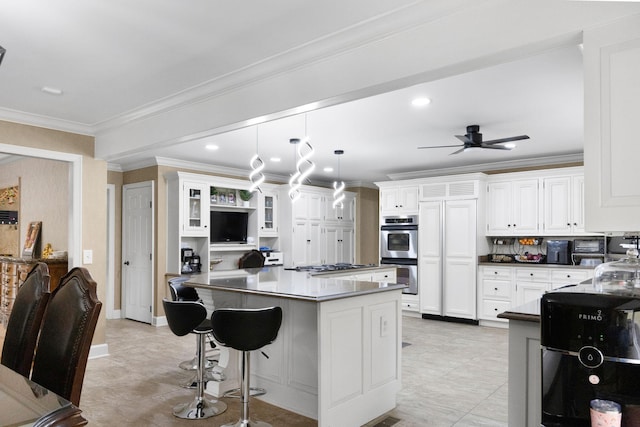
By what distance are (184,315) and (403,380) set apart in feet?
7.05

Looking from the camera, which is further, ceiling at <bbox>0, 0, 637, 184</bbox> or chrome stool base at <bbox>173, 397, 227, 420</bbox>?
chrome stool base at <bbox>173, 397, 227, 420</bbox>

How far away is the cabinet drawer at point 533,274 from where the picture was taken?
6.17 metres

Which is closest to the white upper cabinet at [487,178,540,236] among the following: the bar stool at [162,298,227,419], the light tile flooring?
the light tile flooring

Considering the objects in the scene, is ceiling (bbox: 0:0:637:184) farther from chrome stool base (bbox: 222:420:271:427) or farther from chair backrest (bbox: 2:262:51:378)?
chrome stool base (bbox: 222:420:271:427)

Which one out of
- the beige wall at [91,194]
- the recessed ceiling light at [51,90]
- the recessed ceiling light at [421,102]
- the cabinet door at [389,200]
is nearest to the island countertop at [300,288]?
the recessed ceiling light at [421,102]

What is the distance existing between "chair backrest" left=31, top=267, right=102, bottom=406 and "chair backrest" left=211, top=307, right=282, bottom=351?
1.00m

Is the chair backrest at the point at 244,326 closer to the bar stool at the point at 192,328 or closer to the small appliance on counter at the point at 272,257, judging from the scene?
the bar stool at the point at 192,328

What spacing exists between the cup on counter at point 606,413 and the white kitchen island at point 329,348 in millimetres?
1543

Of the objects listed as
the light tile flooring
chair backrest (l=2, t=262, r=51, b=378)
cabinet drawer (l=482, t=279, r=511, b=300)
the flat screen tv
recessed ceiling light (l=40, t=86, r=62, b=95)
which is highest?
recessed ceiling light (l=40, t=86, r=62, b=95)

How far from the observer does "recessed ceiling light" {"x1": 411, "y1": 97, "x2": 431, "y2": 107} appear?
386 centimetres

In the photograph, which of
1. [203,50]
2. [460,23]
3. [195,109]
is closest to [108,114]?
[195,109]

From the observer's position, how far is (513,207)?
6.68m

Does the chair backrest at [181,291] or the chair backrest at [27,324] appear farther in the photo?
the chair backrest at [181,291]

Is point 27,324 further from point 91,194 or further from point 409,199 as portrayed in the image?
point 409,199
